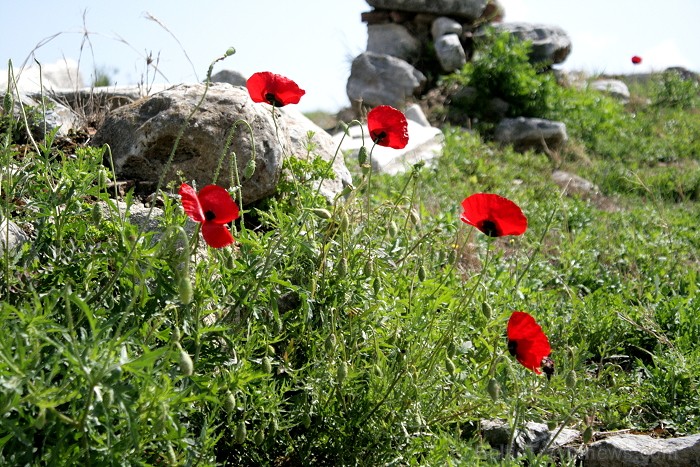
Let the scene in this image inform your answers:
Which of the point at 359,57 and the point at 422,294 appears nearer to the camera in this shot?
the point at 422,294

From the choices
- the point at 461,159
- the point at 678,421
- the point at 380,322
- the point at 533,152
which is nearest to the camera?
the point at 380,322

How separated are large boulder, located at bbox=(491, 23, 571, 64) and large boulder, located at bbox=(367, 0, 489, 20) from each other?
33 centimetres

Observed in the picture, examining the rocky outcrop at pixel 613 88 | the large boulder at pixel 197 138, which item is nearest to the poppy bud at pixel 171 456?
the large boulder at pixel 197 138

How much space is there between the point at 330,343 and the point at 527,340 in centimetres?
54

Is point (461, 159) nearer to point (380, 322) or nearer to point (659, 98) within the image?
point (380, 322)

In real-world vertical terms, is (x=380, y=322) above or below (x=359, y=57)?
above

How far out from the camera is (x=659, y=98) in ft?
39.1

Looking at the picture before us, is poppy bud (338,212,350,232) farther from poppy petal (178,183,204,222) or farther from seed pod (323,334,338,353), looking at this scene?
poppy petal (178,183,204,222)

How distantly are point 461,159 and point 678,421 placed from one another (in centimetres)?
426

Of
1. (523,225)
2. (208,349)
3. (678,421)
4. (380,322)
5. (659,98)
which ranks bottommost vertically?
(659,98)

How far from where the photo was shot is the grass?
1714 millimetres

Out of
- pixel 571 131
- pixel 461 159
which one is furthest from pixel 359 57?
pixel 461 159

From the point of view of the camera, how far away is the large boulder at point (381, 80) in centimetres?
969

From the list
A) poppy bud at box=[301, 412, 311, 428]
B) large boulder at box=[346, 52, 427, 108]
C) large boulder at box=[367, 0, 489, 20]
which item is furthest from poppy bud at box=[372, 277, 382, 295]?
large boulder at box=[367, 0, 489, 20]
